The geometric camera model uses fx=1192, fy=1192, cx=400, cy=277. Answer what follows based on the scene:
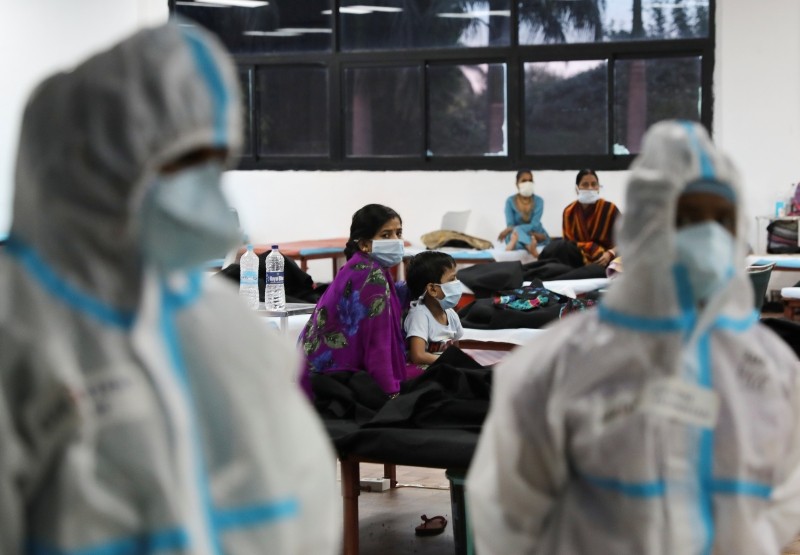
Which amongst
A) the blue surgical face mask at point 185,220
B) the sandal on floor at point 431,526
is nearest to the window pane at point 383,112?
the sandal on floor at point 431,526

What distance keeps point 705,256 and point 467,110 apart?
32.6ft

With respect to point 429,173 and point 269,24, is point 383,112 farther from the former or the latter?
point 269,24

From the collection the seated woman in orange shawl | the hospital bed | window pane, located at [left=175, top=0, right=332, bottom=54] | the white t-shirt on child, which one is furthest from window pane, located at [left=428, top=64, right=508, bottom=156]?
the white t-shirt on child

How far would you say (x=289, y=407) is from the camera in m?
1.51

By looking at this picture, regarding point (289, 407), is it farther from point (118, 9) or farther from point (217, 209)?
point (118, 9)

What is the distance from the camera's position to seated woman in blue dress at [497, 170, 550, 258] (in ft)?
34.1

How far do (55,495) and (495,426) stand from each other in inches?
27.3

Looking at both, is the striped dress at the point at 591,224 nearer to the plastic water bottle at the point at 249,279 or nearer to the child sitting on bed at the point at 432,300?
the plastic water bottle at the point at 249,279

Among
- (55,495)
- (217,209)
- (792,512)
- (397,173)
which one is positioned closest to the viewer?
(55,495)

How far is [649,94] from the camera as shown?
11008 millimetres

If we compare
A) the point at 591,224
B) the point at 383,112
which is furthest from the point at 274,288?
the point at 383,112

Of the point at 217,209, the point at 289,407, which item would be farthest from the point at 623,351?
the point at 217,209

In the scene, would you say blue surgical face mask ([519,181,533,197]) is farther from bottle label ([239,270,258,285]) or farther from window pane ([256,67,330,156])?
bottle label ([239,270,258,285])

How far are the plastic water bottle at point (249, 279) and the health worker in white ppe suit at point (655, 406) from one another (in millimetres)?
3675
